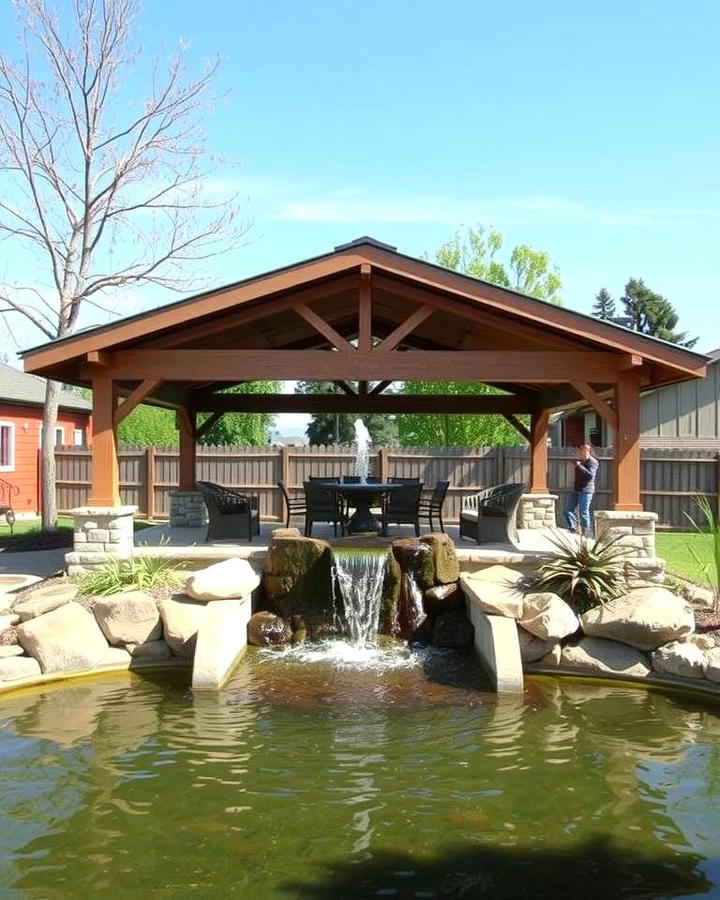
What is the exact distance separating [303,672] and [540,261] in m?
20.7

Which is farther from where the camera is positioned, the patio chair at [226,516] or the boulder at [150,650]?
the patio chair at [226,516]

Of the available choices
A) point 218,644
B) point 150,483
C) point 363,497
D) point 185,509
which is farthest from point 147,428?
point 218,644

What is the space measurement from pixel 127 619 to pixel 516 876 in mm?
4906

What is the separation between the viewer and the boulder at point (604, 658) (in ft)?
24.2

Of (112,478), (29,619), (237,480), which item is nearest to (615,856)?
(29,619)

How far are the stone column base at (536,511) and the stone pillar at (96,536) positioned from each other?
724 cm

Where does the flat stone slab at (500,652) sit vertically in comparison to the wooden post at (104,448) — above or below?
below

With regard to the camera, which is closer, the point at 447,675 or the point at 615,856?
the point at 615,856

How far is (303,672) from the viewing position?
296 inches

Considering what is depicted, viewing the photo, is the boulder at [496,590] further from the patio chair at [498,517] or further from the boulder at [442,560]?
the patio chair at [498,517]

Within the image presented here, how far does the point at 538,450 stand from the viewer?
14156 mm

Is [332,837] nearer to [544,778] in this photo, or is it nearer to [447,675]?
[544,778]

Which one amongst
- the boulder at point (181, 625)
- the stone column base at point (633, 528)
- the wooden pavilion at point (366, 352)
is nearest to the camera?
the boulder at point (181, 625)

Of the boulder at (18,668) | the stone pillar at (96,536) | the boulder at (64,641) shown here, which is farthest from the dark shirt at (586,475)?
the boulder at (18,668)
